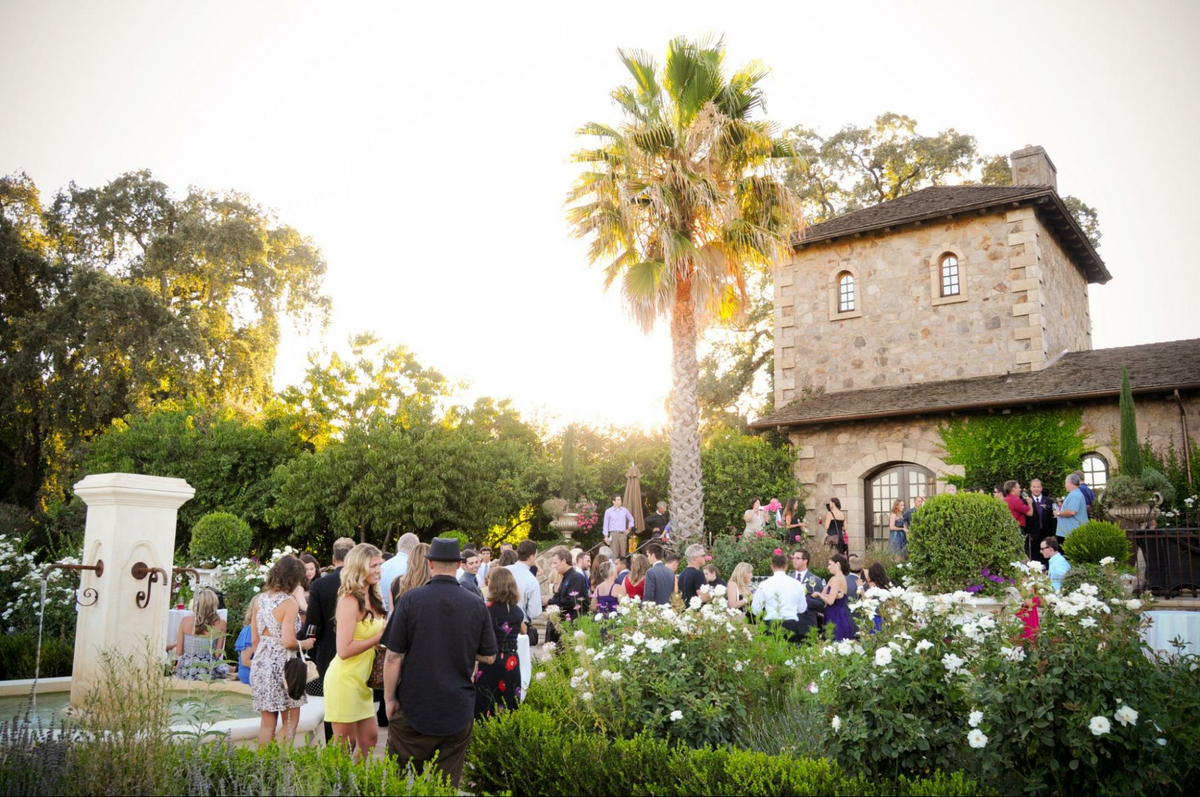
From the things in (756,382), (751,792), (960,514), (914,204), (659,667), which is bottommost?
(751,792)

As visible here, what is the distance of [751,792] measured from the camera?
434 cm

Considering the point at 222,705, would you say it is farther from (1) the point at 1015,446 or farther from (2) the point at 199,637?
(1) the point at 1015,446

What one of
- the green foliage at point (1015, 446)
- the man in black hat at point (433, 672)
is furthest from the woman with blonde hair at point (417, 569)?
the green foliage at point (1015, 446)

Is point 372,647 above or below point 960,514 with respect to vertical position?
below

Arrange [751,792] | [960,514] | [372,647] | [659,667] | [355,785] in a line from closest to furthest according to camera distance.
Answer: [355,785]
[751,792]
[372,647]
[659,667]
[960,514]

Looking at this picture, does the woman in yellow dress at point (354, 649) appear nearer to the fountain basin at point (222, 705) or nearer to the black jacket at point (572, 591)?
the fountain basin at point (222, 705)

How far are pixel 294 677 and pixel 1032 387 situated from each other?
15773mm

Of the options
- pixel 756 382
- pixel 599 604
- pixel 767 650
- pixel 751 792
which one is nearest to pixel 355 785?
pixel 751 792

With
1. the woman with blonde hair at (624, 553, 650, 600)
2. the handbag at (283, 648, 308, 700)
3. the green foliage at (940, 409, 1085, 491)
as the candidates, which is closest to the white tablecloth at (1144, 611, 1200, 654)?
the woman with blonde hair at (624, 553, 650, 600)

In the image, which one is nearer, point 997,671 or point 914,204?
point 997,671

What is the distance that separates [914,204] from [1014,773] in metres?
18.0

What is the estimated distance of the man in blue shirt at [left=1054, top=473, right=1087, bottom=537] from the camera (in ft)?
41.3

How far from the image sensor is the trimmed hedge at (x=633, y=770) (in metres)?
4.30

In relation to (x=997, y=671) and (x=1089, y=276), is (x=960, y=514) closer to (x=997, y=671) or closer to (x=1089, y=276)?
(x=997, y=671)
